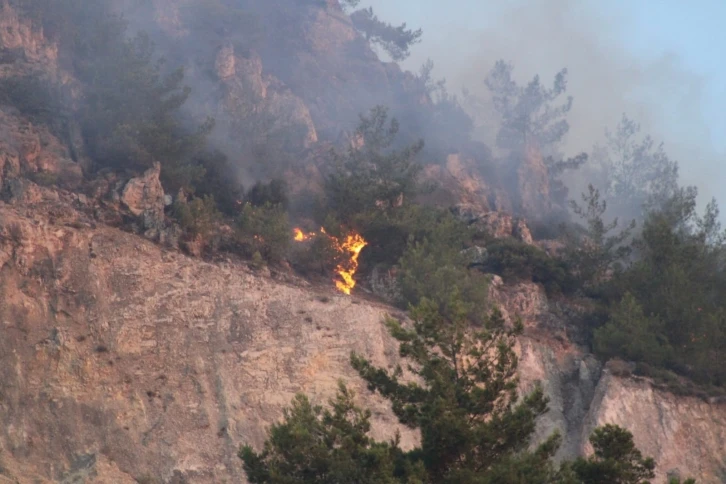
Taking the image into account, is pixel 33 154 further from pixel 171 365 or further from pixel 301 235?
pixel 301 235

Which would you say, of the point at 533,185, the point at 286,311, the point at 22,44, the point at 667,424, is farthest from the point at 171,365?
the point at 533,185

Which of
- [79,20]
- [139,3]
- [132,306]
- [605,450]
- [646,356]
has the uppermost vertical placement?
[139,3]

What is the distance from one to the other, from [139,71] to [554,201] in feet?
131

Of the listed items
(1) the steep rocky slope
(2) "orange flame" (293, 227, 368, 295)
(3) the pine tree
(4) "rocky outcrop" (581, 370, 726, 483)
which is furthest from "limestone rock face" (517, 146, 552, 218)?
(3) the pine tree

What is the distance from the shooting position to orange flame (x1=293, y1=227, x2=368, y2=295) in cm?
3759

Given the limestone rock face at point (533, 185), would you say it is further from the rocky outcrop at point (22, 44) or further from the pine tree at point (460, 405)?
the pine tree at point (460, 405)

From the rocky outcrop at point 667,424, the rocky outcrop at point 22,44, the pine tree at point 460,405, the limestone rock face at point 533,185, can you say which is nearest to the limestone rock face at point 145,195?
the rocky outcrop at point 22,44

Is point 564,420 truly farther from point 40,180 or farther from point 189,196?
point 40,180

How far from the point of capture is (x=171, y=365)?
2864 cm

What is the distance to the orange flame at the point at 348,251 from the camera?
1480 inches

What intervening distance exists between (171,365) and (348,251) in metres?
12.4

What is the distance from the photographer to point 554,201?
69.0m

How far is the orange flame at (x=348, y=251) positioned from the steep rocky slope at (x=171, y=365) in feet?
8.71

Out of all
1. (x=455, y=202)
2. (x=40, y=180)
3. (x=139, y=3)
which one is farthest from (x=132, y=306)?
(x=139, y=3)
